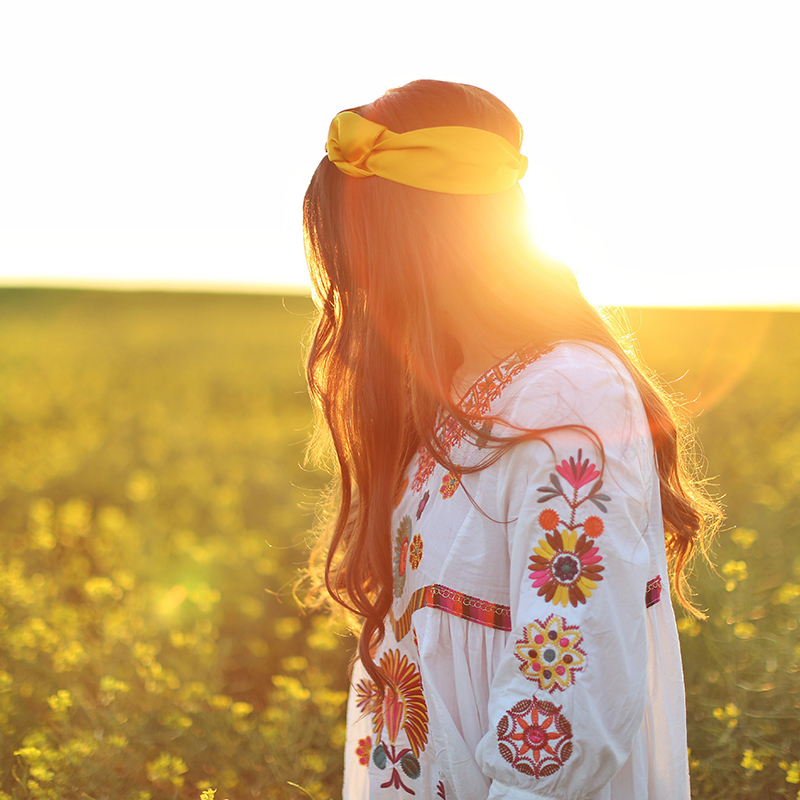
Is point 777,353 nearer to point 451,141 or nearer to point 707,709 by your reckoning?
point 707,709

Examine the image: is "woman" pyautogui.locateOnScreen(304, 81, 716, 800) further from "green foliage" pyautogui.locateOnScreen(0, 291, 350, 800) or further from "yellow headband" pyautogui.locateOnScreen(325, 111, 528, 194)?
"green foliage" pyautogui.locateOnScreen(0, 291, 350, 800)

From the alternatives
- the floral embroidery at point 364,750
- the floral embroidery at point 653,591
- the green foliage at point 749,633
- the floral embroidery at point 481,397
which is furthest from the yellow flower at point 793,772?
the floral embroidery at point 481,397

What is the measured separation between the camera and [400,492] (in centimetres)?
155

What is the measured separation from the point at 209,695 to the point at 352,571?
1.43 meters

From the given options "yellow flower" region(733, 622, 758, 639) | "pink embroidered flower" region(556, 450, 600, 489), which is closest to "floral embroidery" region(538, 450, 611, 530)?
"pink embroidered flower" region(556, 450, 600, 489)

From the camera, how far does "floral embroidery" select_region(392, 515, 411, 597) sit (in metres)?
1.46

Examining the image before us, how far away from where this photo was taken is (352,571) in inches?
61.3

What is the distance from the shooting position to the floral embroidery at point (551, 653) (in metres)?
1.01

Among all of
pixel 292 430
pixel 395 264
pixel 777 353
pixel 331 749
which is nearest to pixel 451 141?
pixel 395 264

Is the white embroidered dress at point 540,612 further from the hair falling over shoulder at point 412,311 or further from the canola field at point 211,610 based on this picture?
the canola field at point 211,610

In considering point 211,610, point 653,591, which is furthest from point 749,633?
point 211,610

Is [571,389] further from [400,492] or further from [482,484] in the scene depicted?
[400,492]

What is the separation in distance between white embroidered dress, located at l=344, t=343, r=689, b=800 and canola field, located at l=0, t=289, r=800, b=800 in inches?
21.4

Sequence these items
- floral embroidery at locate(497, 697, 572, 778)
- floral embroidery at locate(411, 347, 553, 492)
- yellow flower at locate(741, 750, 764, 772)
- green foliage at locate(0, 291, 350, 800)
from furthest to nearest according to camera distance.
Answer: green foliage at locate(0, 291, 350, 800)
yellow flower at locate(741, 750, 764, 772)
floral embroidery at locate(411, 347, 553, 492)
floral embroidery at locate(497, 697, 572, 778)
